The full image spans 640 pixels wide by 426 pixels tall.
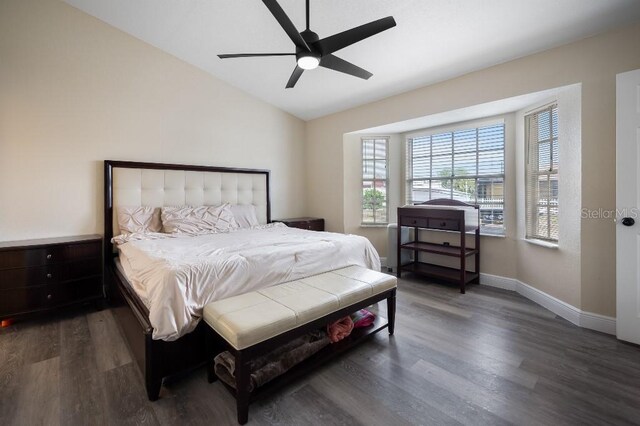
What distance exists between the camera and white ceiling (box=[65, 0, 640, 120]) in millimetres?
2383

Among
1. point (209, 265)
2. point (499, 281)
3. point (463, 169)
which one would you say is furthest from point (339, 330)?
point (463, 169)

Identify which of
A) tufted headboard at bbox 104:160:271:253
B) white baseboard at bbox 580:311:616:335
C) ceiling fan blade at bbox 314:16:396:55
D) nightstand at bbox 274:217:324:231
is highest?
ceiling fan blade at bbox 314:16:396:55

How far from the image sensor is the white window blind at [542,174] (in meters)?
3.06

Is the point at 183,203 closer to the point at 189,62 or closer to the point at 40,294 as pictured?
the point at 40,294

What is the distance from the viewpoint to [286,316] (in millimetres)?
1690

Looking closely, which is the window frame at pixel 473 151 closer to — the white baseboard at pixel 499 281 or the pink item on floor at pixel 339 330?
the white baseboard at pixel 499 281

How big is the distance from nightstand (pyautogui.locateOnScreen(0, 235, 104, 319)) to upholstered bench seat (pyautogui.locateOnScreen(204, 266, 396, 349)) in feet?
6.67

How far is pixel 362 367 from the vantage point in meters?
2.00

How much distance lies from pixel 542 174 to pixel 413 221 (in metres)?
1.55

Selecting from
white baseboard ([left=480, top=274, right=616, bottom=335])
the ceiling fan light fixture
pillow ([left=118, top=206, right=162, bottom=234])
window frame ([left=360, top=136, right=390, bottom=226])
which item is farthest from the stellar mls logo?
pillow ([left=118, top=206, right=162, bottom=234])

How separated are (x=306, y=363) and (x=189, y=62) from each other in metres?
4.13

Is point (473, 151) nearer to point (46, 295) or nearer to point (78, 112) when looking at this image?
point (78, 112)

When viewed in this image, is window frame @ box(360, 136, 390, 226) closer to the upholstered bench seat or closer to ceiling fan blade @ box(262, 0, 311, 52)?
the upholstered bench seat

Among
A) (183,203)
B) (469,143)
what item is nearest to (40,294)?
(183,203)
